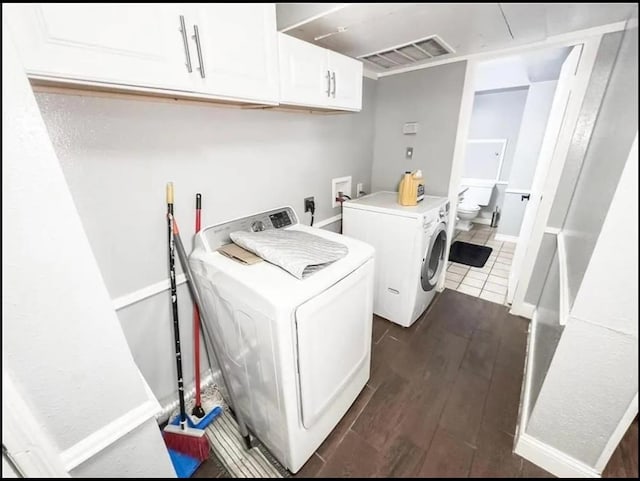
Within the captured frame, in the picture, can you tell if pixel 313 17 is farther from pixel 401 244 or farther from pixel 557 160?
pixel 557 160

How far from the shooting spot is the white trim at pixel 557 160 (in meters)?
1.61

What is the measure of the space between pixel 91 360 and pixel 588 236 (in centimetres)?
173

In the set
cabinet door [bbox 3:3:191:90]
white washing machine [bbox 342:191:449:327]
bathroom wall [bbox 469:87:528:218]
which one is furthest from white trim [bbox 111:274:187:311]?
bathroom wall [bbox 469:87:528:218]

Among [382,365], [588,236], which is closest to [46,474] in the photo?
[382,365]

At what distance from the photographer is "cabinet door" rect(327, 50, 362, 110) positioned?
1547 mm

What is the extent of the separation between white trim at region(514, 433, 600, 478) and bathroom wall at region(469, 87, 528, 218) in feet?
13.5

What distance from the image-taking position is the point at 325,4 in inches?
37.3

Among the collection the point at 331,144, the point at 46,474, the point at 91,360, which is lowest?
the point at 46,474

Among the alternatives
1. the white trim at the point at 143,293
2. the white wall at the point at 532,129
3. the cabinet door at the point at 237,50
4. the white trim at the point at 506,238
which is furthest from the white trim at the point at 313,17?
the white trim at the point at 506,238

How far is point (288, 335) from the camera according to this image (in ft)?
3.18

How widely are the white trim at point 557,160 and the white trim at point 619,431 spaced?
156cm

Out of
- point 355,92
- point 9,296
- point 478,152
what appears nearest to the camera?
point 9,296

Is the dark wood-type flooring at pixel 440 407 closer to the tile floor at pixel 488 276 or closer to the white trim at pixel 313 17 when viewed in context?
the tile floor at pixel 488 276

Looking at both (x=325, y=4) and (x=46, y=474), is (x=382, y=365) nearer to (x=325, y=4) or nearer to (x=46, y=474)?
(x=46, y=474)
